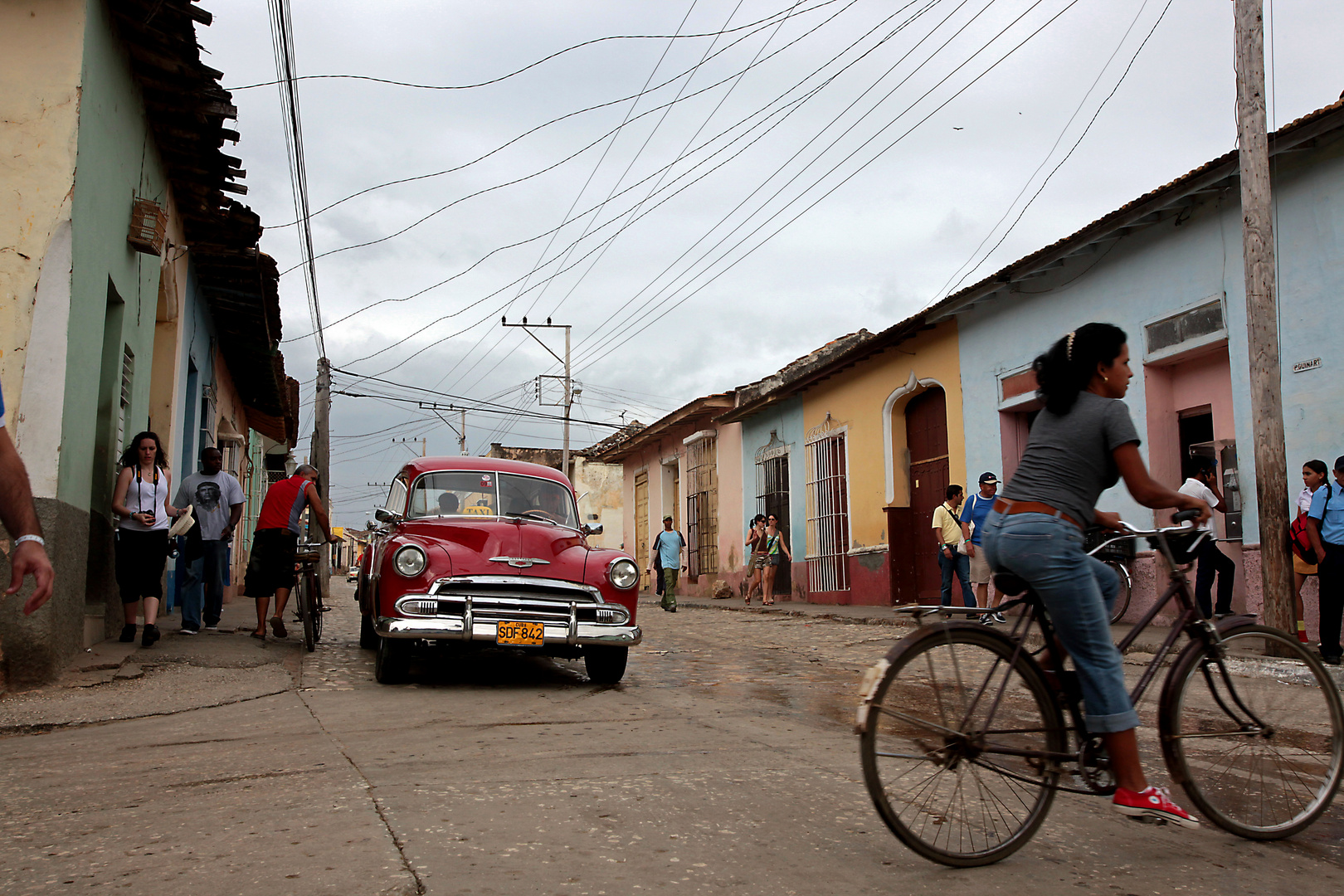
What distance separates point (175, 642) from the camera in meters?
8.34

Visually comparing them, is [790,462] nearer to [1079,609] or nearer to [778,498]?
[778,498]

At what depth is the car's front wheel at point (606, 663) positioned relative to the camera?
22.7ft

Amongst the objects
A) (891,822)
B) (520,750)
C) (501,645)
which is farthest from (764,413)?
(891,822)


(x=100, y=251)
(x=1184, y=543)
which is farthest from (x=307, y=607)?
(x=1184, y=543)

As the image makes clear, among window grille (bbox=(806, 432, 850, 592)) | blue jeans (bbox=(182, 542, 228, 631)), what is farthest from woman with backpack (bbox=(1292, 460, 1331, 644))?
window grille (bbox=(806, 432, 850, 592))

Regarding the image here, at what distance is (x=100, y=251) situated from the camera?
7.43 metres

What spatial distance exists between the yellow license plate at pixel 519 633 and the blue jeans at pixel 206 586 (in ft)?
12.6

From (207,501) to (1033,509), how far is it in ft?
25.9

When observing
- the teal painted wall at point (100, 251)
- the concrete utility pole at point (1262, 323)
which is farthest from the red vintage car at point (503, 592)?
the concrete utility pole at point (1262, 323)

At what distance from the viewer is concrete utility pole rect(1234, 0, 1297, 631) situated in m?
Result: 7.73

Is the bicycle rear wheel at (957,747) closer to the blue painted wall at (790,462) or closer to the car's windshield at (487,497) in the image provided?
the car's windshield at (487,497)

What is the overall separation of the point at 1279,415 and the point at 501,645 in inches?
236

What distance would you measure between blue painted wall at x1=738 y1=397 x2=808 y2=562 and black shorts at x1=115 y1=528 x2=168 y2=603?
13364 mm

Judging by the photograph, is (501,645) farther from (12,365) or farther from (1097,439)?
(1097,439)
